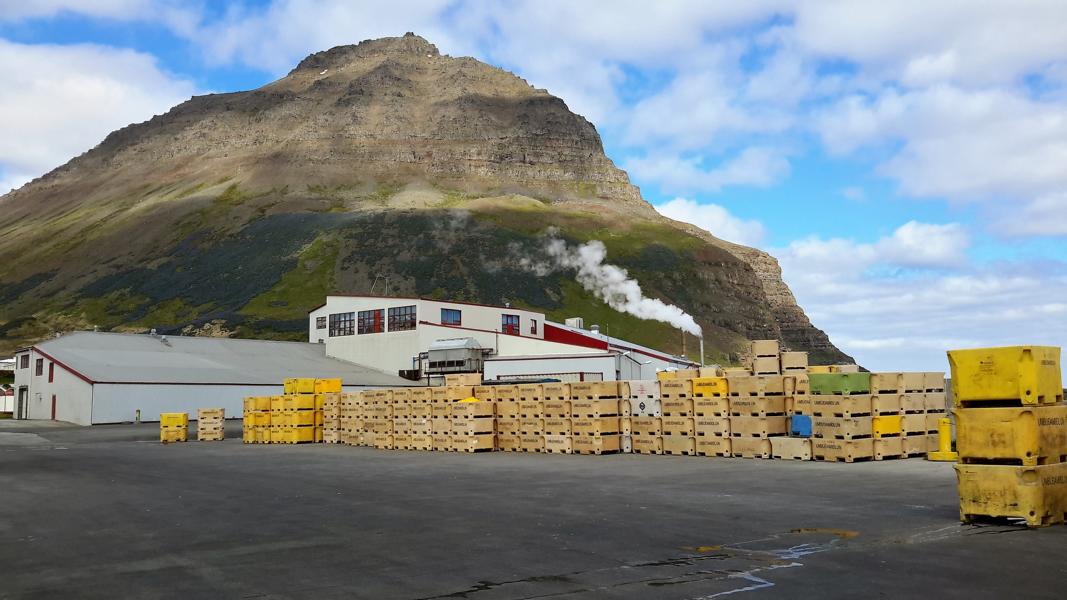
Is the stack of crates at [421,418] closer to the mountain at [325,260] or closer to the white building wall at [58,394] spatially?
the white building wall at [58,394]

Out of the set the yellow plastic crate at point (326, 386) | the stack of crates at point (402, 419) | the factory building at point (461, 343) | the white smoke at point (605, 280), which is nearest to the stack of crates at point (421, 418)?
the stack of crates at point (402, 419)

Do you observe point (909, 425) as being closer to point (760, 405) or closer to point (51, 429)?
point (760, 405)

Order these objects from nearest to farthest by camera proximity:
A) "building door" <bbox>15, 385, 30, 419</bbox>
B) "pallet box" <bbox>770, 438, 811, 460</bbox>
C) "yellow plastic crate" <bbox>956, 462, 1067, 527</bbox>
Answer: "yellow plastic crate" <bbox>956, 462, 1067, 527</bbox>, "pallet box" <bbox>770, 438, 811, 460</bbox>, "building door" <bbox>15, 385, 30, 419</bbox>

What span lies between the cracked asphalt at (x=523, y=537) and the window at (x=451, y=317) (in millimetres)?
47770

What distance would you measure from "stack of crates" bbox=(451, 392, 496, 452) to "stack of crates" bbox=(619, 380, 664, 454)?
4.79 m

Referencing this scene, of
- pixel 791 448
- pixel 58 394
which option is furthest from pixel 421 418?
pixel 58 394

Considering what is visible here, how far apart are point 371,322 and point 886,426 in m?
53.7

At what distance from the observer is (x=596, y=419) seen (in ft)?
80.9

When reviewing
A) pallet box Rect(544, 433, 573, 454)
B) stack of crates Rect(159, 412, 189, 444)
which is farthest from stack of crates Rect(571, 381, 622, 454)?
stack of crates Rect(159, 412, 189, 444)

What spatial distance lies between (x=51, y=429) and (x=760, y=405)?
138 feet

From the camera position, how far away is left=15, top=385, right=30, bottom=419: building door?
5900cm

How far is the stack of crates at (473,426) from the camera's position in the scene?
27125 mm

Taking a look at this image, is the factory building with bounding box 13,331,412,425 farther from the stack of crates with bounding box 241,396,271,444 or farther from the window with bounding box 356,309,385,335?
the stack of crates with bounding box 241,396,271,444

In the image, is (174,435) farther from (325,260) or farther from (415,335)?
(325,260)
